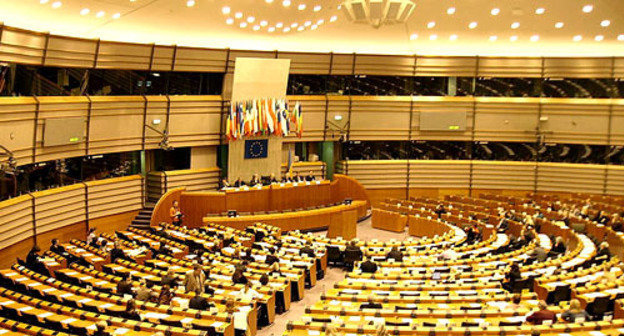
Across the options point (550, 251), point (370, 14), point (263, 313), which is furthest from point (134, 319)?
point (550, 251)

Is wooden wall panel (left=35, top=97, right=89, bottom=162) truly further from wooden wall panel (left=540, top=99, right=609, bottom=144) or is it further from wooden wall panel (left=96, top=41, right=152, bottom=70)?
wooden wall panel (left=540, top=99, right=609, bottom=144)

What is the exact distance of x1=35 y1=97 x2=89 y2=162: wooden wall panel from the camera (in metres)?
20.9

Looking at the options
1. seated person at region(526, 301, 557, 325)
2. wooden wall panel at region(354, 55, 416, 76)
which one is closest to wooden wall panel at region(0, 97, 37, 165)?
seated person at region(526, 301, 557, 325)

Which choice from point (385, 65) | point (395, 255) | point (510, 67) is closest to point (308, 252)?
point (395, 255)

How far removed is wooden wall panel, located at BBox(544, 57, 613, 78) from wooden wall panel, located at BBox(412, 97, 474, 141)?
12.9 feet

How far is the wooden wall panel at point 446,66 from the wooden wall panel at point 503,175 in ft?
14.6

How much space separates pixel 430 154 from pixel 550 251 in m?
14.2

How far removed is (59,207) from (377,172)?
610 inches

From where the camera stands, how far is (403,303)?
1359 centimetres

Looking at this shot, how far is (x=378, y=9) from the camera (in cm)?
1752

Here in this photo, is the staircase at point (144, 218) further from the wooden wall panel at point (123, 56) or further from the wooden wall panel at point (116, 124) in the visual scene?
the wooden wall panel at point (123, 56)

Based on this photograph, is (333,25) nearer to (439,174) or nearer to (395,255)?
(439,174)

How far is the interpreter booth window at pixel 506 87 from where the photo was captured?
106 ft

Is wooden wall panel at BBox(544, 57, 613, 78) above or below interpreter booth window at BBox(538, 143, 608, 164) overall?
above
